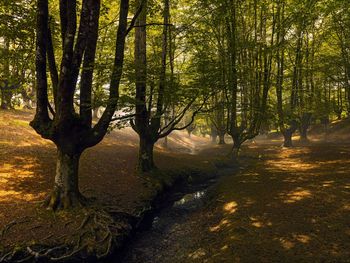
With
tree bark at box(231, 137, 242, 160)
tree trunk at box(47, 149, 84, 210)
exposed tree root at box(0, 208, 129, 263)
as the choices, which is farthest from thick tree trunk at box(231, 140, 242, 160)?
tree trunk at box(47, 149, 84, 210)

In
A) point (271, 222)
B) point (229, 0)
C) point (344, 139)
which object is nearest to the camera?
point (271, 222)

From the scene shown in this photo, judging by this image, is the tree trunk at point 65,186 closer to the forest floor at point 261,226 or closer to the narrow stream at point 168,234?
the narrow stream at point 168,234

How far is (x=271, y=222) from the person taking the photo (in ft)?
42.3

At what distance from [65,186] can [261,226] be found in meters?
8.56

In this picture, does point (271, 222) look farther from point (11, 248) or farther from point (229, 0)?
point (229, 0)

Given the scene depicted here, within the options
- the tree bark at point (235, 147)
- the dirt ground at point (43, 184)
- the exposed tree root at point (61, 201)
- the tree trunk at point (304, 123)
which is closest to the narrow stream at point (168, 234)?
the dirt ground at point (43, 184)

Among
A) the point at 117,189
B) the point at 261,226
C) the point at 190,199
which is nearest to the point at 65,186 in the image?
the point at 117,189

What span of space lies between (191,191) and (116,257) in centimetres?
1107

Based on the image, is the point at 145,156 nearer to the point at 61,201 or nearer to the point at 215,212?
the point at 215,212

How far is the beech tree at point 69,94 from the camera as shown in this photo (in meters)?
12.7

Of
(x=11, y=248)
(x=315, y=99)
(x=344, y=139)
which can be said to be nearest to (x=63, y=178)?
(x=11, y=248)

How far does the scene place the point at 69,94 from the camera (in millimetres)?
12828

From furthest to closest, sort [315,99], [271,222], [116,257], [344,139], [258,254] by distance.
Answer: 1. [344,139]
2. [315,99]
3. [271,222]
4. [116,257]
5. [258,254]

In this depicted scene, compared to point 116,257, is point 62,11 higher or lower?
higher
